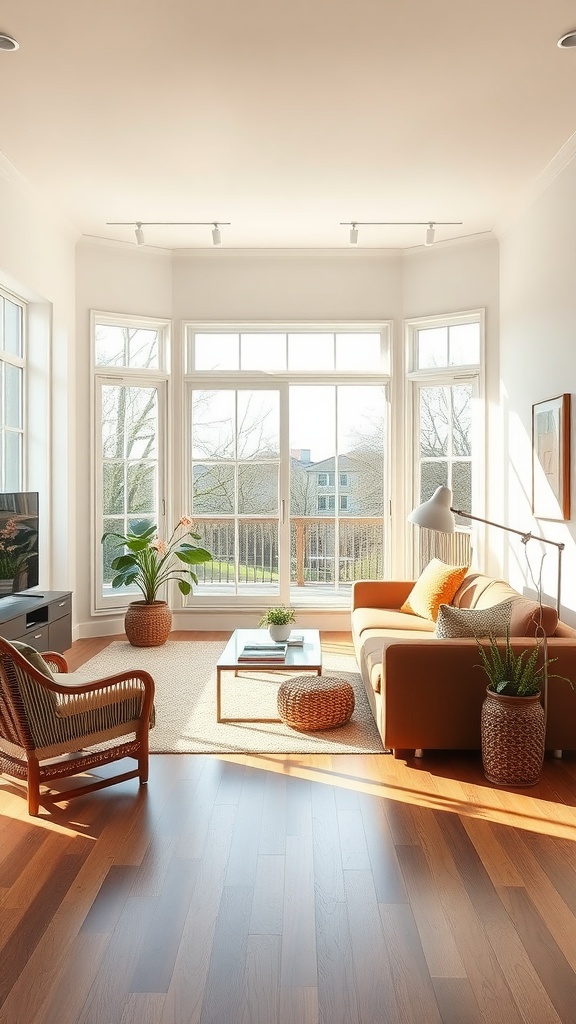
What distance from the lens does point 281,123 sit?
4.40m

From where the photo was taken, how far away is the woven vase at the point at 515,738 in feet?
11.5

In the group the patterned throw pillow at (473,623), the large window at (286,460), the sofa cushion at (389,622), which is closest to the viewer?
the patterned throw pillow at (473,623)

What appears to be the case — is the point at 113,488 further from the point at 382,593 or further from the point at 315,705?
the point at 315,705

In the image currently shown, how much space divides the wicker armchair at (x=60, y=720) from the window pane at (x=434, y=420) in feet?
13.1

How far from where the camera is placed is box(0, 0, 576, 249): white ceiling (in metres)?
3.42

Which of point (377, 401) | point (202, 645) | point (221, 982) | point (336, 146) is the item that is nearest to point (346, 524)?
point (377, 401)

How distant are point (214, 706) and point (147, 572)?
2.01 metres

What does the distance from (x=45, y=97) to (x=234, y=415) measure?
3353mm

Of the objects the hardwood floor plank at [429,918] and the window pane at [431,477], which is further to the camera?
the window pane at [431,477]

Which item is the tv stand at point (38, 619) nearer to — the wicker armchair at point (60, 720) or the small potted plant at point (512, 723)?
the wicker armchair at point (60, 720)

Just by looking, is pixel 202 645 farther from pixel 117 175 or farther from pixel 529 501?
pixel 117 175

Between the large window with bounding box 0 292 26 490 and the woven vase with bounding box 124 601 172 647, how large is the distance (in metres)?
1.36

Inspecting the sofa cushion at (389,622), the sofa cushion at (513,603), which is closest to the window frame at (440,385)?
the sofa cushion at (513,603)

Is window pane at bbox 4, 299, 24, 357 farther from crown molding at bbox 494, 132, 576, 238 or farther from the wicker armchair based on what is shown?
crown molding at bbox 494, 132, 576, 238
